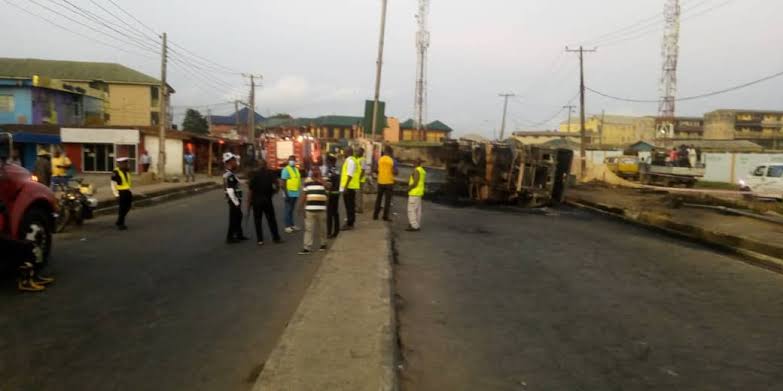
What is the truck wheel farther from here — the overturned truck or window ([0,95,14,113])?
window ([0,95,14,113])

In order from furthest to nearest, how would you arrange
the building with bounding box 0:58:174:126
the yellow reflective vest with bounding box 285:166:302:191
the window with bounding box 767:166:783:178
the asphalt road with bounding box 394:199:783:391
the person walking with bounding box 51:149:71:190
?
the building with bounding box 0:58:174:126, the window with bounding box 767:166:783:178, the person walking with bounding box 51:149:71:190, the yellow reflective vest with bounding box 285:166:302:191, the asphalt road with bounding box 394:199:783:391

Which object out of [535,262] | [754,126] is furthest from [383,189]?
[754,126]

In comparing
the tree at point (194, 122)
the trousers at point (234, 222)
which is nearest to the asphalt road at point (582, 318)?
the trousers at point (234, 222)

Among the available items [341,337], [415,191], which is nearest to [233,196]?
[415,191]

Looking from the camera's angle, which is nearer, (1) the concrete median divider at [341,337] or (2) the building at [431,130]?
(1) the concrete median divider at [341,337]

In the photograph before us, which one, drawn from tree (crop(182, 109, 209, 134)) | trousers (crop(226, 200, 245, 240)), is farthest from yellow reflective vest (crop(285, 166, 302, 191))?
tree (crop(182, 109, 209, 134))

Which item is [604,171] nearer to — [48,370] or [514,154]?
[514,154]

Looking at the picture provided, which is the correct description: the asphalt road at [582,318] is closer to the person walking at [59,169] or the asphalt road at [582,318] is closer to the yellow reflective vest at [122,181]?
the yellow reflective vest at [122,181]

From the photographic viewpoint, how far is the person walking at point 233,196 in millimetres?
10844

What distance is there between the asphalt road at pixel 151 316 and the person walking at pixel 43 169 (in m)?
2.89

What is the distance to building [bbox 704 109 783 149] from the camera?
293ft

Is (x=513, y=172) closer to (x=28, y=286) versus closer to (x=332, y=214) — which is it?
(x=332, y=214)

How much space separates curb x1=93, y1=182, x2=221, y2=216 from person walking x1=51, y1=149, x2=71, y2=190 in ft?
5.77

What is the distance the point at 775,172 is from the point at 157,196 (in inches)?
879
